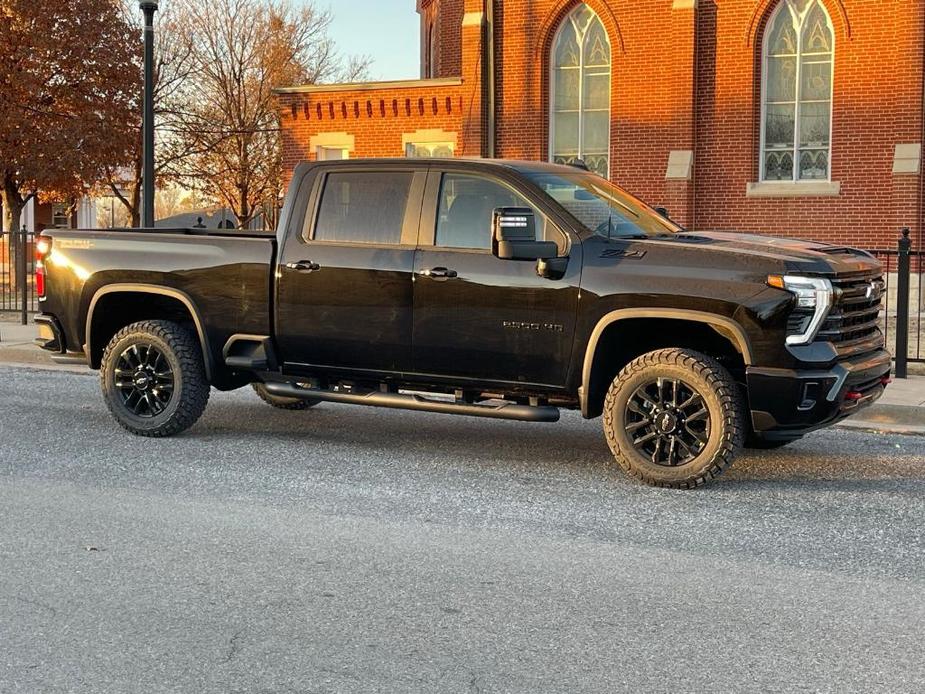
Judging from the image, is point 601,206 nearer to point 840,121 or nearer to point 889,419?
A: point 889,419

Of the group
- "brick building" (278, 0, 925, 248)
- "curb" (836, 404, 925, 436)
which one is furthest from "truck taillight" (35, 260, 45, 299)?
"brick building" (278, 0, 925, 248)

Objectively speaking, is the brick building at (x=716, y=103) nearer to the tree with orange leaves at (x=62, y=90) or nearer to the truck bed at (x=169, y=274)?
the tree with orange leaves at (x=62, y=90)

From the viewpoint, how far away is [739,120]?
74.7 feet

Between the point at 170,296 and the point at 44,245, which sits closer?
the point at 170,296

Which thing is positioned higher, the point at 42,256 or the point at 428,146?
the point at 428,146

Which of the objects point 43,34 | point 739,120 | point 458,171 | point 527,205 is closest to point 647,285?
point 527,205

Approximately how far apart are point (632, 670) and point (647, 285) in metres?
3.38

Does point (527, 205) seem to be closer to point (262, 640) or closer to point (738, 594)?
point (738, 594)

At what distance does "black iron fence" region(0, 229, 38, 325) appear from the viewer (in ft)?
56.9

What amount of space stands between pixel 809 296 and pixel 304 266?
3.39 metres

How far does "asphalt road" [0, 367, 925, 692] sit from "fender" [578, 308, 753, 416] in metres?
0.66

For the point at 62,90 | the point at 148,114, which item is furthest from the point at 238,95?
the point at 148,114

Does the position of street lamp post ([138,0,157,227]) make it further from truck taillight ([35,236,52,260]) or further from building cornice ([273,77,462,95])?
building cornice ([273,77,462,95])

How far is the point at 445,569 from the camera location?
18.0ft
